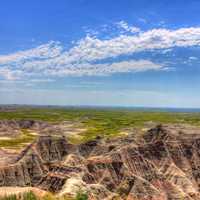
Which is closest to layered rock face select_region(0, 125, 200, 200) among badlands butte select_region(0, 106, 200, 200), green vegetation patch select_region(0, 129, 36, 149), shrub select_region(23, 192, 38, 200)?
badlands butte select_region(0, 106, 200, 200)

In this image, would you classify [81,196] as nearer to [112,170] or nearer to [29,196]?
[29,196]

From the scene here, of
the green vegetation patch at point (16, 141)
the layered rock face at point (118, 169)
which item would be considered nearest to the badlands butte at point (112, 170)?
the layered rock face at point (118, 169)

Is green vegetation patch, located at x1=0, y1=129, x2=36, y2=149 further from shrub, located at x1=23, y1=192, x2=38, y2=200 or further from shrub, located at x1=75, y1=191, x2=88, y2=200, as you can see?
shrub, located at x1=23, y1=192, x2=38, y2=200

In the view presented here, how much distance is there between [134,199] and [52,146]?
94.9ft

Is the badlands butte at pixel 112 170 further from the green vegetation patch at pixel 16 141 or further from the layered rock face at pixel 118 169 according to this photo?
the green vegetation patch at pixel 16 141

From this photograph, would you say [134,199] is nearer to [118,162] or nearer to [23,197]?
[118,162]

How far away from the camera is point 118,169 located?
60.0m

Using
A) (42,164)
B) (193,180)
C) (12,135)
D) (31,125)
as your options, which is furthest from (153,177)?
(31,125)

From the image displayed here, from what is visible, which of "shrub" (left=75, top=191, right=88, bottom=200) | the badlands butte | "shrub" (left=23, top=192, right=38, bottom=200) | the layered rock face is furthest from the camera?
the layered rock face

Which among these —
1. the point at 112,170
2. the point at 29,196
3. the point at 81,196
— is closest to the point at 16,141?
the point at 112,170

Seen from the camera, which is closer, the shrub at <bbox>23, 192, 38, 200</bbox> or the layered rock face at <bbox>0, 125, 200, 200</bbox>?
the shrub at <bbox>23, 192, 38, 200</bbox>

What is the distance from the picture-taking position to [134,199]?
52.2 meters

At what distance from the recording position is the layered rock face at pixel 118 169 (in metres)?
50.8

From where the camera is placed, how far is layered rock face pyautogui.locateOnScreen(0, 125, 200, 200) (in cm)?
5078
